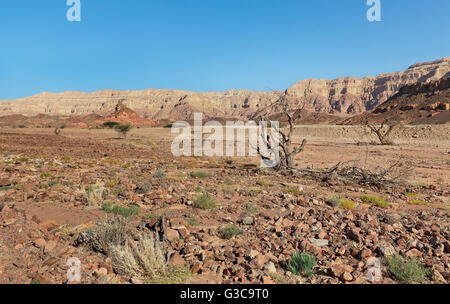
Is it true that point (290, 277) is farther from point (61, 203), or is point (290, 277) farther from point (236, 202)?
point (61, 203)

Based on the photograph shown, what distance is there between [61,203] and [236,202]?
4.33 m

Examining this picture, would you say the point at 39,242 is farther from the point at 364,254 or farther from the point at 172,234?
the point at 364,254

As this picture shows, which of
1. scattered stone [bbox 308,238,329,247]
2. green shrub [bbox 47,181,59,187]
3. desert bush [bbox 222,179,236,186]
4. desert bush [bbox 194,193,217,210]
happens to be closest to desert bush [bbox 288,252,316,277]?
scattered stone [bbox 308,238,329,247]

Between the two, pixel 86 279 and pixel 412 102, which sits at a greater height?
pixel 412 102

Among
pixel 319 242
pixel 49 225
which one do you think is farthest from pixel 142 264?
pixel 319 242

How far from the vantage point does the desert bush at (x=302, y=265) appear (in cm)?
363

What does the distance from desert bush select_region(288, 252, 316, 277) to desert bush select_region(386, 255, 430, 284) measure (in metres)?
1.05

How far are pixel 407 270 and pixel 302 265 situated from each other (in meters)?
1.36

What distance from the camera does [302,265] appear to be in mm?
3689

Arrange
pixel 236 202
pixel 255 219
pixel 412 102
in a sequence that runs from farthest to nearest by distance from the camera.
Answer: pixel 412 102
pixel 236 202
pixel 255 219

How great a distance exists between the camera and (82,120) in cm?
9150

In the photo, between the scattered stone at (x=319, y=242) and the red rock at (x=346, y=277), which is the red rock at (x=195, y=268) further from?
the scattered stone at (x=319, y=242)

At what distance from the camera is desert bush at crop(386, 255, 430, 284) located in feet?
11.5
